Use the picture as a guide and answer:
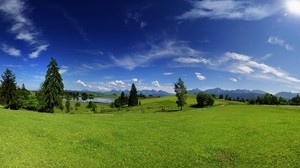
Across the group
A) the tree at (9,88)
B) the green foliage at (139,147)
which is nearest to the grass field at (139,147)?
the green foliage at (139,147)

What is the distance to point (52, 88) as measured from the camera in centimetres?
8581

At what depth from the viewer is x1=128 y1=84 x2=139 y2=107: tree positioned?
16450 centimetres

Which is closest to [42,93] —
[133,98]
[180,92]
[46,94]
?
[46,94]

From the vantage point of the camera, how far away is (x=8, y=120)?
33.9 meters

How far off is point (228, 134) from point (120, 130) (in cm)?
1479

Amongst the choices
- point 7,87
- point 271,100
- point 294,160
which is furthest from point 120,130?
point 271,100

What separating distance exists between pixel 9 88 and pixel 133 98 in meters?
79.2

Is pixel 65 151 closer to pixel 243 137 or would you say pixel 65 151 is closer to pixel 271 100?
pixel 243 137

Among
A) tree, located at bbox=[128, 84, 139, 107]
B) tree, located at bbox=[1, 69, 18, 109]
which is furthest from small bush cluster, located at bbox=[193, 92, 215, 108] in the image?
tree, located at bbox=[1, 69, 18, 109]

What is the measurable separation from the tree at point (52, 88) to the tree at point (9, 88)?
699 inches

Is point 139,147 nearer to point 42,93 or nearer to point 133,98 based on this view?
point 42,93

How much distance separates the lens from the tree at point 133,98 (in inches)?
6476

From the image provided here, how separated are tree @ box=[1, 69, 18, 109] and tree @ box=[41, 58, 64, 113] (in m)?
17.8

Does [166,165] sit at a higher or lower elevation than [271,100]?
lower
